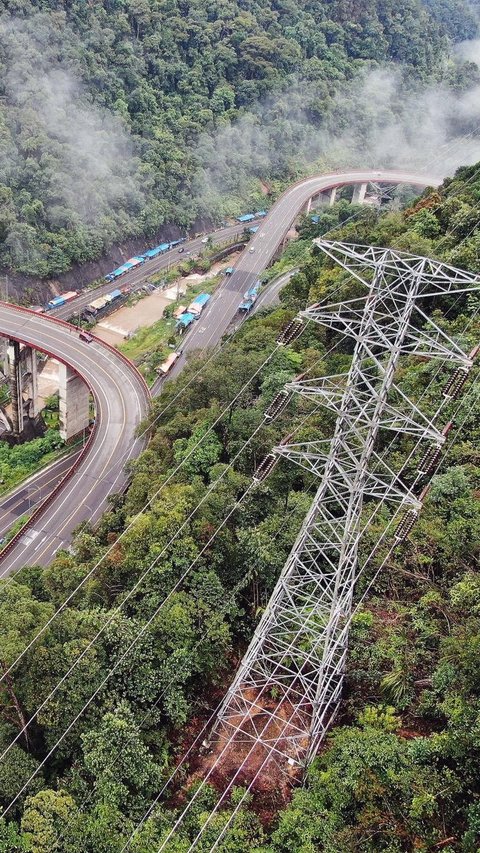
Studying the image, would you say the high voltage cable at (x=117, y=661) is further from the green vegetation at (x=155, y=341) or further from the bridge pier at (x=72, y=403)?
the green vegetation at (x=155, y=341)

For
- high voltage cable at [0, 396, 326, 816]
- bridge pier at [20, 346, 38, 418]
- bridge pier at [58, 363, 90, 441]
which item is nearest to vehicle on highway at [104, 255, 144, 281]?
bridge pier at [20, 346, 38, 418]

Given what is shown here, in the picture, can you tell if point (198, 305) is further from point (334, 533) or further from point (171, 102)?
point (334, 533)

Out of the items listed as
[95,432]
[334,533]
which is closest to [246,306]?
[95,432]

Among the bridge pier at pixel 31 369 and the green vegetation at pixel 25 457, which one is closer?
the green vegetation at pixel 25 457

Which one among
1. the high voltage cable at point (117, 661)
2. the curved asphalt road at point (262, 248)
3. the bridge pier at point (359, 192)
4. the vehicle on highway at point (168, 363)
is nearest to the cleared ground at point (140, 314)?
the curved asphalt road at point (262, 248)

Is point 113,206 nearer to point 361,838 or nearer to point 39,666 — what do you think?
point 39,666

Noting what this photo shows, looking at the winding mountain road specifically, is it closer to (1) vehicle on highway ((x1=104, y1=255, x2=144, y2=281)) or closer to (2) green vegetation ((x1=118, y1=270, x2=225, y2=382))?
(1) vehicle on highway ((x1=104, y1=255, x2=144, y2=281))
